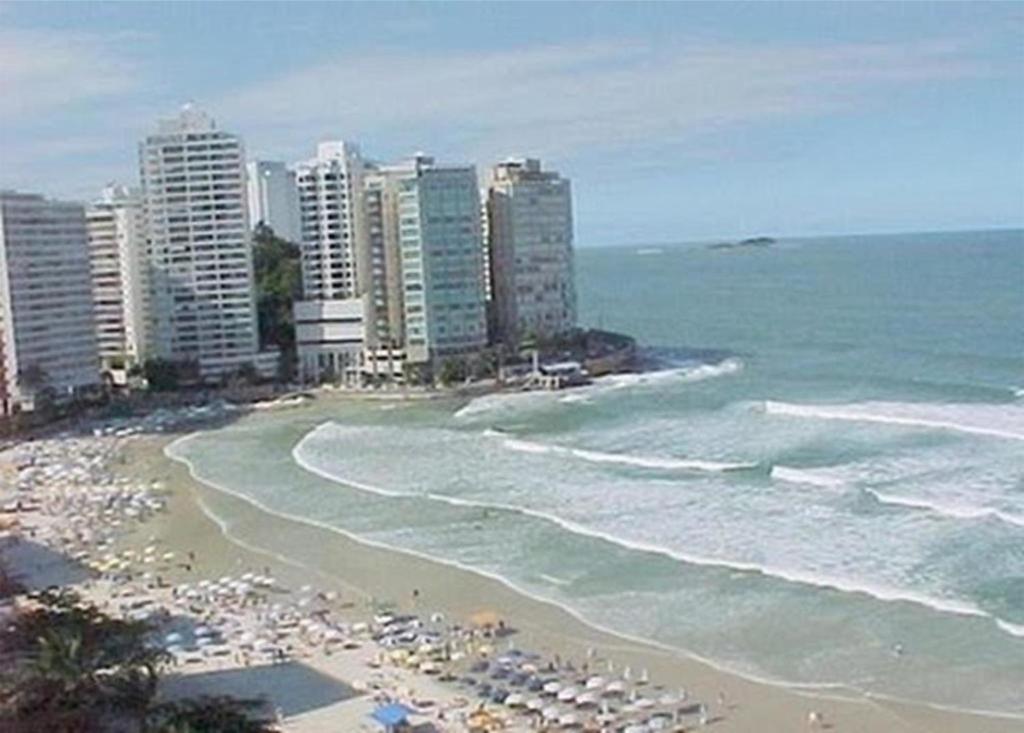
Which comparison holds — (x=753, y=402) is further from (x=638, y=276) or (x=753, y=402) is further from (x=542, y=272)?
(x=638, y=276)

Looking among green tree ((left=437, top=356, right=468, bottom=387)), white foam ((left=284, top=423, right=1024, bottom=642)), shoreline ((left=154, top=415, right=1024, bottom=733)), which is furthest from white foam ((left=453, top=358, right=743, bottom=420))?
shoreline ((left=154, top=415, right=1024, bottom=733))

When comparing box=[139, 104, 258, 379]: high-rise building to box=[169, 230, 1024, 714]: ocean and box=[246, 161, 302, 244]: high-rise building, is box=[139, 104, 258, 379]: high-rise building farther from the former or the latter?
box=[246, 161, 302, 244]: high-rise building

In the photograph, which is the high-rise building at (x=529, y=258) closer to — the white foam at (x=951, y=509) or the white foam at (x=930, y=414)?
the white foam at (x=930, y=414)

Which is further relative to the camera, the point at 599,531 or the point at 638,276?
the point at 638,276

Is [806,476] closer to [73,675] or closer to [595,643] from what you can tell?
[595,643]

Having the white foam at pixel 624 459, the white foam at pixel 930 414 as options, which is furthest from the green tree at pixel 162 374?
the white foam at pixel 930 414

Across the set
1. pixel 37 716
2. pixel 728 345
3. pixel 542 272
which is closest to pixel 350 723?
pixel 37 716
